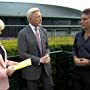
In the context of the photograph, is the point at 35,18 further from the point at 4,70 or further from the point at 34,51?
the point at 4,70

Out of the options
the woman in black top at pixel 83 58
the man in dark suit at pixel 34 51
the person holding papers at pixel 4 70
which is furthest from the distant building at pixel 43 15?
the person holding papers at pixel 4 70

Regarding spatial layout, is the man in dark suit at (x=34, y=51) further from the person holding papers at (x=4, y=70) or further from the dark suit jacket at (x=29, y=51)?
the person holding papers at (x=4, y=70)

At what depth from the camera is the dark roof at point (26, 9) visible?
29891mm

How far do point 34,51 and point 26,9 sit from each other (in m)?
26.3

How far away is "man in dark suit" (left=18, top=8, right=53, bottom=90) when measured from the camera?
5.73 metres

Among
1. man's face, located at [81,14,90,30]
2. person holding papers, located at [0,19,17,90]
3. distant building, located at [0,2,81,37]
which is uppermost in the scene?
man's face, located at [81,14,90,30]

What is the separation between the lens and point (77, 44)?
561cm

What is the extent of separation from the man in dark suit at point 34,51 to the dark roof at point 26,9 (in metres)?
22.0

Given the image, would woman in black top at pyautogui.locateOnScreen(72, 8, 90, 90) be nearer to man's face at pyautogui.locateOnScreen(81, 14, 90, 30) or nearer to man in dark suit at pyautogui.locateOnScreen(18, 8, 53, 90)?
man's face at pyautogui.locateOnScreen(81, 14, 90, 30)

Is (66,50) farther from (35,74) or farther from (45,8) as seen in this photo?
(45,8)

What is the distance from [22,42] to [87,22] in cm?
105

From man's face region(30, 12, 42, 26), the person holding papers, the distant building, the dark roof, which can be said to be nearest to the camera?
the person holding papers

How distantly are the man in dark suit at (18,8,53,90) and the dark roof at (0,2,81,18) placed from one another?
22018 millimetres

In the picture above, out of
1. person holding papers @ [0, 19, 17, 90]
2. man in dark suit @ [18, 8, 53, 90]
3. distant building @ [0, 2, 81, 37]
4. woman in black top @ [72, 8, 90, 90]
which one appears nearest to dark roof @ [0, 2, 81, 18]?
distant building @ [0, 2, 81, 37]
